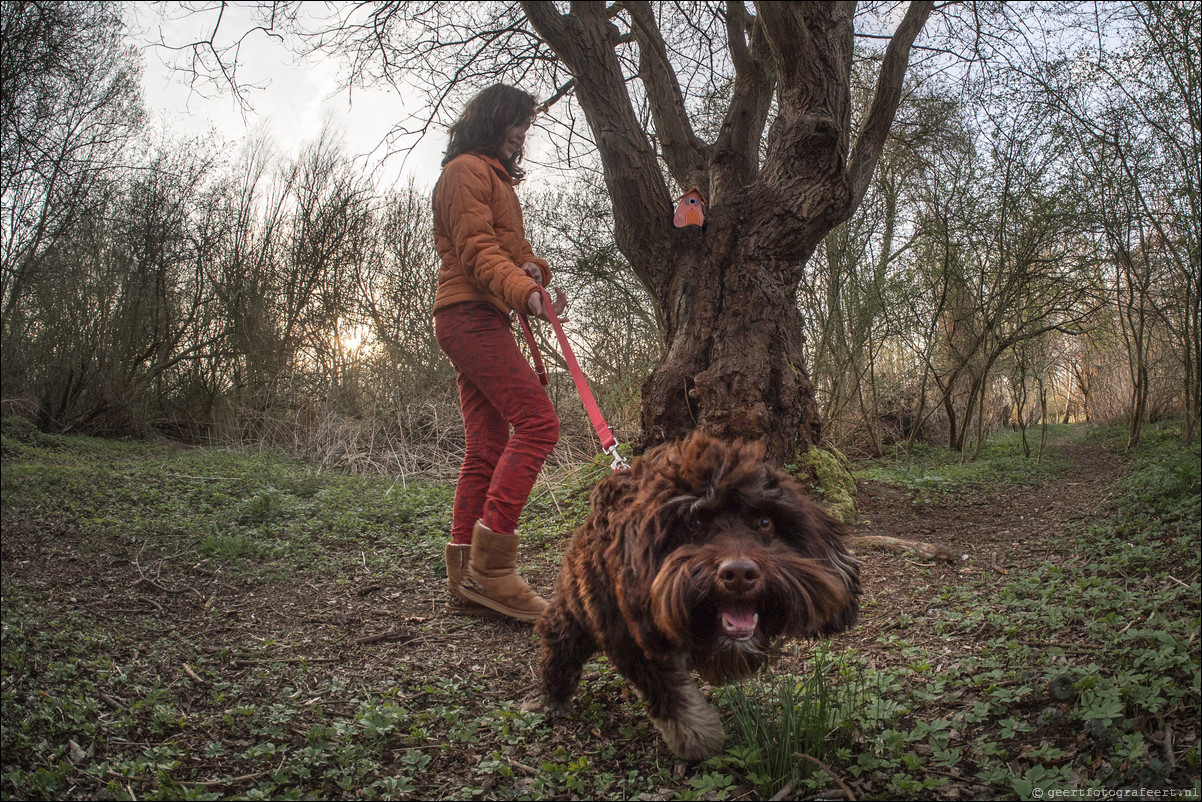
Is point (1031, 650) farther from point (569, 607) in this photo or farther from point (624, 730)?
point (569, 607)

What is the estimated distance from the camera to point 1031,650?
2537 millimetres

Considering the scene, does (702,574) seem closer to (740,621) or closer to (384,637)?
(740,621)

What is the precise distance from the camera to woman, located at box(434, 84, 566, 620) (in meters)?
3.43

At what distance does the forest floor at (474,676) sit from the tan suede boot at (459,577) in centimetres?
6

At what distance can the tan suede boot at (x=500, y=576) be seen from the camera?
3529 mm

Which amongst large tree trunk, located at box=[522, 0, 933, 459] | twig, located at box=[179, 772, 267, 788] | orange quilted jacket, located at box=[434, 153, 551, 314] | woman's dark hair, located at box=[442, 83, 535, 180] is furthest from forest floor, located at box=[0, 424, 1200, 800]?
woman's dark hair, located at box=[442, 83, 535, 180]

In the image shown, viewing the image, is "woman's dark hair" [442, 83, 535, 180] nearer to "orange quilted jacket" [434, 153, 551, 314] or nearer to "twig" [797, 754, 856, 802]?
"orange quilted jacket" [434, 153, 551, 314]

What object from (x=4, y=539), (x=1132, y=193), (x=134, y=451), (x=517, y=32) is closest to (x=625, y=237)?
(x=517, y=32)

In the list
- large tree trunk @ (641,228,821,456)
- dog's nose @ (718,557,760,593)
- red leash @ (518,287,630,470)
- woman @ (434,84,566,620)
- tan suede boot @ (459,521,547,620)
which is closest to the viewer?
dog's nose @ (718,557,760,593)

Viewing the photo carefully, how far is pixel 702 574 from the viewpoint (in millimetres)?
1809

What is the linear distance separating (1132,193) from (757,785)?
7264 mm

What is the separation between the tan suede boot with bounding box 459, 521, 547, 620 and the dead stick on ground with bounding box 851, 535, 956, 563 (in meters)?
2.26

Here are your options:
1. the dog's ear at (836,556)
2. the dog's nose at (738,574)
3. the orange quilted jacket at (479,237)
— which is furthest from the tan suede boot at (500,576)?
the dog's nose at (738,574)

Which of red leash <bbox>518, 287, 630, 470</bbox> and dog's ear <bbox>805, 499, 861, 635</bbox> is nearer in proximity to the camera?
dog's ear <bbox>805, 499, 861, 635</bbox>
